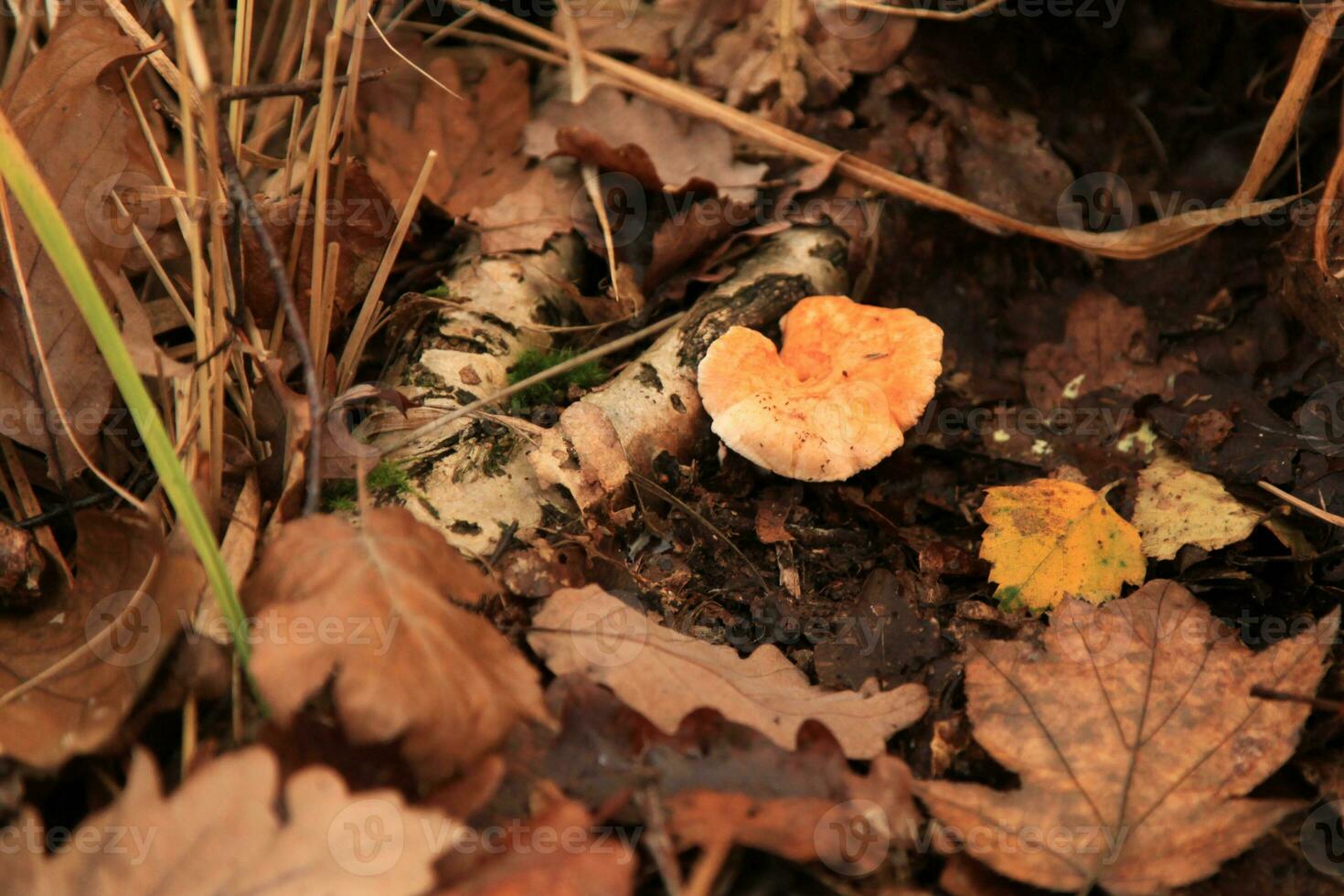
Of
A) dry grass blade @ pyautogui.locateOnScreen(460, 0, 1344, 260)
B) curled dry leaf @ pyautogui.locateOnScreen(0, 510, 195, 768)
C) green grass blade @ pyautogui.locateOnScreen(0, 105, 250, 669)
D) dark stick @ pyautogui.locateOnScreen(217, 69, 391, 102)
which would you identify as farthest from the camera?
dry grass blade @ pyautogui.locateOnScreen(460, 0, 1344, 260)

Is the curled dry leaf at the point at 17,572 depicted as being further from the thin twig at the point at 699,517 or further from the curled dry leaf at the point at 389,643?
the thin twig at the point at 699,517

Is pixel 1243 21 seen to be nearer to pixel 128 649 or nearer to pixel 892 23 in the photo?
pixel 892 23

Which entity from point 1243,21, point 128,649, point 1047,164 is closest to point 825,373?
point 1047,164

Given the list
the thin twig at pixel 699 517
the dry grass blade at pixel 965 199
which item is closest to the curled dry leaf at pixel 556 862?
the thin twig at pixel 699 517

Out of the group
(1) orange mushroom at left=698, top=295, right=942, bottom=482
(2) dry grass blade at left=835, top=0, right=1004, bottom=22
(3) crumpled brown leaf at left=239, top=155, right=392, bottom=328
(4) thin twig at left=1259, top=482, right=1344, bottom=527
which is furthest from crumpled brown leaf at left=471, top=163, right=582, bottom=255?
(4) thin twig at left=1259, top=482, right=1344, bottom=527

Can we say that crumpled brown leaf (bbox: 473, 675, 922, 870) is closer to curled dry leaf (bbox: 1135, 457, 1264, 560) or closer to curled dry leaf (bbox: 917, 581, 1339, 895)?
curled dry leaf (bbox: 917, 581, 1339, 895)
